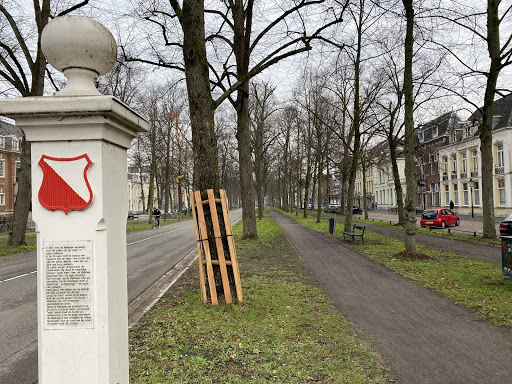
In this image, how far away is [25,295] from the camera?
24.5 ft

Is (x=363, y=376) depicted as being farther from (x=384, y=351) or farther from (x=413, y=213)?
(x=413, y=213)

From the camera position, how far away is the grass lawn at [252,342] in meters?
3.58

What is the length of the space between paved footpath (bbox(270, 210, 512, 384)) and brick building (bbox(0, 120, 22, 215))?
160ft

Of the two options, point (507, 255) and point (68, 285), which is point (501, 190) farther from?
point (68, 285)

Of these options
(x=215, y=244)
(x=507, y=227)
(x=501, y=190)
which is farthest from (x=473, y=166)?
(x=215, y=244)

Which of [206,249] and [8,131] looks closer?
[206,249]

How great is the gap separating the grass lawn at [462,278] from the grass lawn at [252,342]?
2654mm

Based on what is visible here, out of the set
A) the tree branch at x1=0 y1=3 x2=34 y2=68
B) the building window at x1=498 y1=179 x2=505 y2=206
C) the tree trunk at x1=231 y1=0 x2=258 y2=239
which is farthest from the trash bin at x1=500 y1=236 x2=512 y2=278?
the building window at x1=498 y1=179 x2=505 y2=206

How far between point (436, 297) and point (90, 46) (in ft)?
23.9

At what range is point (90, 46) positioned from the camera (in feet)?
6.67

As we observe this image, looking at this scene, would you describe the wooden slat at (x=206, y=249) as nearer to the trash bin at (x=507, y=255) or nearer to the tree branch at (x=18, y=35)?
the trash bin at (x=507, y=255)

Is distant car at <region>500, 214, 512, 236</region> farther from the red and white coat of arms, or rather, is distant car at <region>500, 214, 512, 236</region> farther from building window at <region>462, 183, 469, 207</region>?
building window at <region>462, 183, 469, 207</region>

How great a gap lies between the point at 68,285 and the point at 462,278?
9028 mm

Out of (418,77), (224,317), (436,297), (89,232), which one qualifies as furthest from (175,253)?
(418,77)
